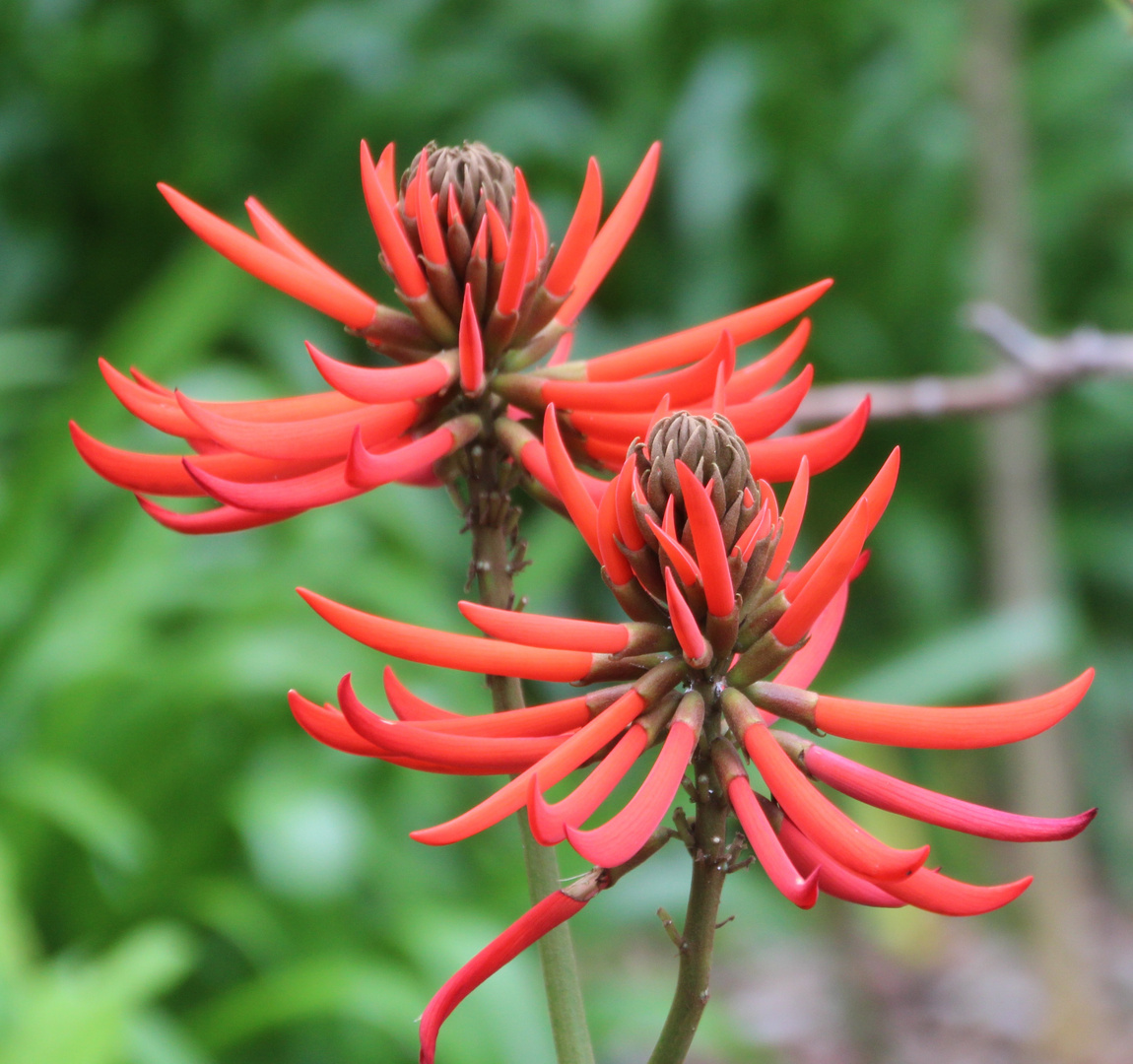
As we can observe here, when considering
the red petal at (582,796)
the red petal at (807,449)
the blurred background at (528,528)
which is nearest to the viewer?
the red petal at (582,796)

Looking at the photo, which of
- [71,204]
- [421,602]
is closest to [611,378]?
[421,602]

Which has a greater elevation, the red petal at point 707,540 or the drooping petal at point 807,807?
the red petal at point 707,540

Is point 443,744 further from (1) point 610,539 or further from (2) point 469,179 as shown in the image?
(2) point 469,179

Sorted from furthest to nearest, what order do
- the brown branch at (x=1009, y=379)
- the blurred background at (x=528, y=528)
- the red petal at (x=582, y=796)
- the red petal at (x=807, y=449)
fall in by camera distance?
1. the blurred background at (x=528, y=528)
2. the brown branch at (x=1009, y=379)
3. the red petal at (x=807, y=449)
4. the red petal at (x=582, y=796)

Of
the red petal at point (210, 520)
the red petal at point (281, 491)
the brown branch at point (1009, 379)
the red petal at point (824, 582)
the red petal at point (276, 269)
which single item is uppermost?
the brown branch at point (1009, 379)

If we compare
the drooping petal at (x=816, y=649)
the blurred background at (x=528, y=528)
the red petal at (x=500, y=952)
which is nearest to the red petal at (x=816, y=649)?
the drooping petal at (x=816, y=649)

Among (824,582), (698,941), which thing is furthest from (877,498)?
(698,941)

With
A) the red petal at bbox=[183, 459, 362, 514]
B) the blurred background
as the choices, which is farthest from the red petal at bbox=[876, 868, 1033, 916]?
the blurred background

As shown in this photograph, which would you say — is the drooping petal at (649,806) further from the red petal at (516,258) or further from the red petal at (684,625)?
the red petal at (516,258)

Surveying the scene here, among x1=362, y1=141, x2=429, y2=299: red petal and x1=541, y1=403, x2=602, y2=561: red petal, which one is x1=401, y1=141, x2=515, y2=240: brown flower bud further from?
x1=541, y1=403, x2=602, y2=561: red petal
